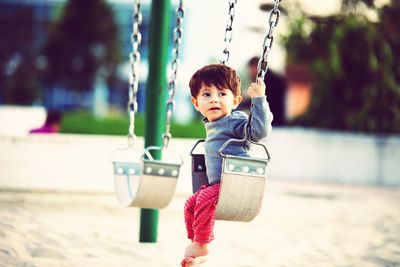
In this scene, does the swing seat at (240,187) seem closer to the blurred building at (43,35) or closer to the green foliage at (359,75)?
the green foliage at (359,75)

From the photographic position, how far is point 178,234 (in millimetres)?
4082

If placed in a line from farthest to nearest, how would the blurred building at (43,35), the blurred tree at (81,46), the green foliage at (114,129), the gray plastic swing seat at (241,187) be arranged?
the blurred building at (43,35), the blurred tree at (81,46), the green foliage at (114,129), the gray plastic swing seat at (241,187)

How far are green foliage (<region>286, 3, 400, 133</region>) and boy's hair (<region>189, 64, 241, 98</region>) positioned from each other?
21.7ft

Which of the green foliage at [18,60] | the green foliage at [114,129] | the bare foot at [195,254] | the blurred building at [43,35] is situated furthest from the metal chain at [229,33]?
the blurred building at [43,35]

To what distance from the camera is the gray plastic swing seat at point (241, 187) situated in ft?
7.63

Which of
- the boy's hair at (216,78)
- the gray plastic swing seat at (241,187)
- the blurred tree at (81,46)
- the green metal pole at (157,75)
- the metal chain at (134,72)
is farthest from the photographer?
the blurred tree at (81,46)

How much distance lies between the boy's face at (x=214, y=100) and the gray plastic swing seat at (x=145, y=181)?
296mm

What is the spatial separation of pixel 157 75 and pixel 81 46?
2978 centimetres

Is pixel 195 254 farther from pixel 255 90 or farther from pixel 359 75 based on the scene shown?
pixel 359 75

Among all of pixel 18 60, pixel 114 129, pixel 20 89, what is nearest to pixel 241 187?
pixel 114 129

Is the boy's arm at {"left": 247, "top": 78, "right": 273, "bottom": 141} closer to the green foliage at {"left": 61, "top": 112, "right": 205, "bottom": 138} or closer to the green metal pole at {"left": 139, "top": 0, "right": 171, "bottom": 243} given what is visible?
the green metal pole at {"left": 139, "top": 0, "right": 171, "bottom": 243}

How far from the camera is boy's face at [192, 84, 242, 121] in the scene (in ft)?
8.19

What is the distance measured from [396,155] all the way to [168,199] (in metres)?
6.15

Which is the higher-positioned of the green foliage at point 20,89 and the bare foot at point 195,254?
the bare foot at point 195,254
